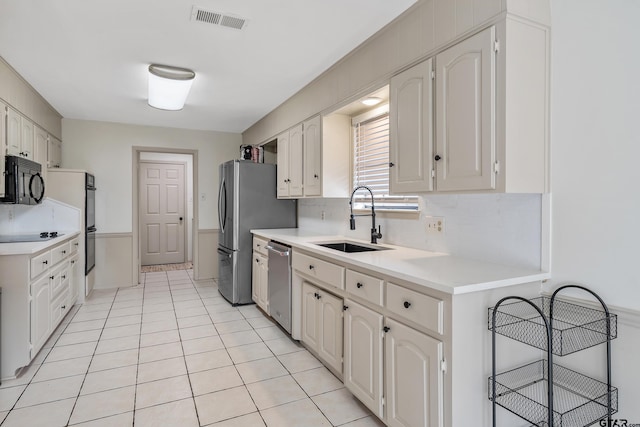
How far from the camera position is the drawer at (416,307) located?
1512mm

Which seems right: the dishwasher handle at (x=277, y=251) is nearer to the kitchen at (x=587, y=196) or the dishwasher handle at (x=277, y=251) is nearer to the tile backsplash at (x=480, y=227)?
the tile backsplash at (x=480, y=227)

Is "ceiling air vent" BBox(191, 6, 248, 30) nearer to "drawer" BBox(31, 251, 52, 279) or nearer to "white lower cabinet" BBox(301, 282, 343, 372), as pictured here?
"white lower cabinet" BBox(301, 282, 343, 372)

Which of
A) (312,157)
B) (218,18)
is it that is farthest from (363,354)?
(218,18)

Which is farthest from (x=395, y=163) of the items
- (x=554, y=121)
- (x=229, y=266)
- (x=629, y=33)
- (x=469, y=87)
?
(x=229, y=266)

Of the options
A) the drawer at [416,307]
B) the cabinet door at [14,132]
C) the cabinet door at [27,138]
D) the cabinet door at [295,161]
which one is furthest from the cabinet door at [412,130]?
the cabinet door at [27,138]

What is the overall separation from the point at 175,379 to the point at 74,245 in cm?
249

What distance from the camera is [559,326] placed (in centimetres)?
169

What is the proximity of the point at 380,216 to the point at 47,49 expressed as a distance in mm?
2869

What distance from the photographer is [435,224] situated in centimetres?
241

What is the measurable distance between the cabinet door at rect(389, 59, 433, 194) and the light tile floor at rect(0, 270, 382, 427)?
1392 mm

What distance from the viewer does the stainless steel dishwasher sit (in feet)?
10.3

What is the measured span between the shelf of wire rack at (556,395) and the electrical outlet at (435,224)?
3.01ft

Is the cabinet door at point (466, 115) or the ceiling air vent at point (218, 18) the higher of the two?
the ceiling air vent at point (218, 18)

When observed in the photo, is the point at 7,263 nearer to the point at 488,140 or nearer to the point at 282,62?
the point at 282,62
